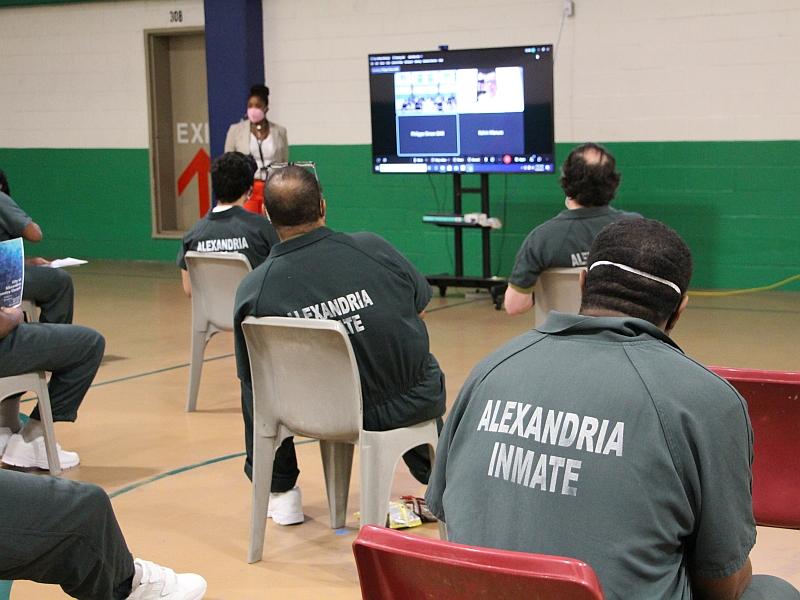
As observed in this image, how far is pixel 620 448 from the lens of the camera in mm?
1704

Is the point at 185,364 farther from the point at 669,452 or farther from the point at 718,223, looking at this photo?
the point at 669,452

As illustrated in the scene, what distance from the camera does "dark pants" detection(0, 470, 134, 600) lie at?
2.51m

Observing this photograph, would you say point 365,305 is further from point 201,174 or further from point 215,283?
point 201,174

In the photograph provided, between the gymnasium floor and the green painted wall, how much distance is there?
0.47 meters

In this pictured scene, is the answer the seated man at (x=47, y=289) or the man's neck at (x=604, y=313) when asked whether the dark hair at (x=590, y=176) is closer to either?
the man's neck at (x=604, y=313)

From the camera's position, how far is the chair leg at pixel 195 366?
5.46 meters

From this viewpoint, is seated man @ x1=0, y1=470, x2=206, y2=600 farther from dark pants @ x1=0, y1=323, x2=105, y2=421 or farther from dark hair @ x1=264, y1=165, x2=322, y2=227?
dark pants @ x1=0, y1=323, x2=105, y2=421

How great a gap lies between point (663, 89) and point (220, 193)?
4504 millimetres

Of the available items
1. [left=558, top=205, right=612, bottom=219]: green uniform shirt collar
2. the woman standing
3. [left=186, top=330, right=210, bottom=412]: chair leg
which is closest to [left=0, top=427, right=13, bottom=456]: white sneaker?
[left=186, top=330, right=210, bottom=412]: chair leg

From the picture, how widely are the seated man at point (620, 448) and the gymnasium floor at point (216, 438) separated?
163 centimetres

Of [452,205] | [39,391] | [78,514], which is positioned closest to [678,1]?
[452,205]

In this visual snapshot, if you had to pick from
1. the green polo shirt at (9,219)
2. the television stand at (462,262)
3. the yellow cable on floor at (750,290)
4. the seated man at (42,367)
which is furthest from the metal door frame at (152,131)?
the seated man at (42,367)

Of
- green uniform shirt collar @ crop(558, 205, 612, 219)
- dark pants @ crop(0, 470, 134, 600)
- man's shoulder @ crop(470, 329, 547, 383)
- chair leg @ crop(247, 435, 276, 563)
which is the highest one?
green uniform shirt collar @ crop(558, 205, 612, 219)

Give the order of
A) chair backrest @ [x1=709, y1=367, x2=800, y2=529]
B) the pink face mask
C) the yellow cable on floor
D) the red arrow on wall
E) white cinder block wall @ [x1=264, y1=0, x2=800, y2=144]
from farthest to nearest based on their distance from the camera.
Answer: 1. the red arrow on wall
2. the pink face mask
3. the yellow cable on floor
4. white cinder block wall @ [x1=264, y1=0, x2=800, y2=144]
5. chair backrest @ [x1=709, y1=367, x2=800, y2=529]
